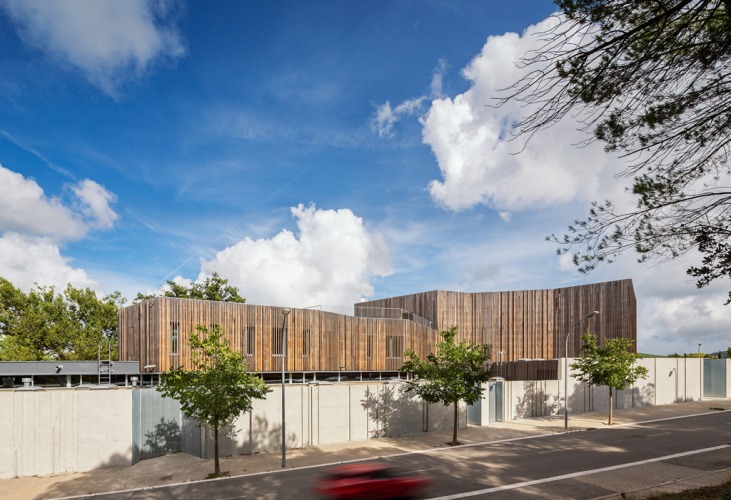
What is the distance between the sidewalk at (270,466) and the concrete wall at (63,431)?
0.53 meters

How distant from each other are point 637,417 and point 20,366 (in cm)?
4247

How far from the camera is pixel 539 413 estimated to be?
1405 inches

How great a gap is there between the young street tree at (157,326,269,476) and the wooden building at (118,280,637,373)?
14.3 meters

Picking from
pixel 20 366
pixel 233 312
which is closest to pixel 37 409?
pixel 20 366

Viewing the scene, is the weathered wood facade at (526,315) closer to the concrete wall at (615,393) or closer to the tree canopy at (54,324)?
the concrete wall at (615,393)

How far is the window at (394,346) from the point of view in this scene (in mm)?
46812

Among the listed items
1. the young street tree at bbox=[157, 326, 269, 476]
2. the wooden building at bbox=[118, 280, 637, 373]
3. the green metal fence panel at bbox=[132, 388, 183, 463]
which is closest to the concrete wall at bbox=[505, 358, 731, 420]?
the wooden building at bbox=[118, 280, 637, 373]

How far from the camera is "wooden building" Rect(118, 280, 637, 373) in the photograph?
118 ft

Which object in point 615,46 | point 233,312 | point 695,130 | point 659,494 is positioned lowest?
point 659,494

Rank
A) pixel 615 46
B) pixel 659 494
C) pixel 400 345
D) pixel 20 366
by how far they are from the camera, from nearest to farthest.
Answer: pixel 615 46 < pixel 659 494 < pixel 20 366 < pixel 400 345

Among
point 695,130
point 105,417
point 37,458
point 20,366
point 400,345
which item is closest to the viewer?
point 695,130

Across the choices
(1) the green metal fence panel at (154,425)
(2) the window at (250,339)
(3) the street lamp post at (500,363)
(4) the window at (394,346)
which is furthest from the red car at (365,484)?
(3) the street lamp post at (500,363)

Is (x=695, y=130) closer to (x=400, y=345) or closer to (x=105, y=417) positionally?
(x=105, y=417)

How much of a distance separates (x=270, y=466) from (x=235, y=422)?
326cm
